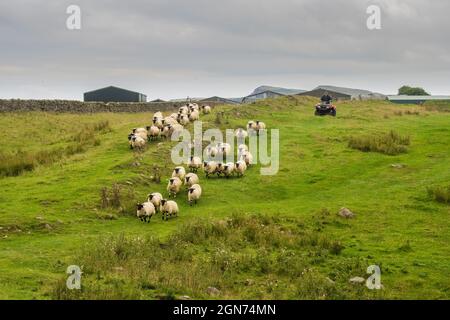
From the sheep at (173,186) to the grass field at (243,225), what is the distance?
2.56ft

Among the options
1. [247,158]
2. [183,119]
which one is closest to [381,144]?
[247,158]

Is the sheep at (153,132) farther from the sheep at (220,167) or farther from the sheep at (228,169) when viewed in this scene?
the sheep at (228,169)

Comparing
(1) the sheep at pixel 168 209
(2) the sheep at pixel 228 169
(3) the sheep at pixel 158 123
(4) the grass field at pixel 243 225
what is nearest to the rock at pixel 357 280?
(4) the grass field at pixel 243 225

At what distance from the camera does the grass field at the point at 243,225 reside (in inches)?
558

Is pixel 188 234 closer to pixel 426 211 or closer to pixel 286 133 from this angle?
pixel 426 211

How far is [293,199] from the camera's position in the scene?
80.6 ft

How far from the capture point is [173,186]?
79.5ft

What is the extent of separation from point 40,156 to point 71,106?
28305 mm

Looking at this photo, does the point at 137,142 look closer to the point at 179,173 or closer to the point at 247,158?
the point at 247,158

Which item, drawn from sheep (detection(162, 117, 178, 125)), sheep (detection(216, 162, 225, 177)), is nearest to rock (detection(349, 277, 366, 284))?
sheep (detection(216, 162, 225, 177))

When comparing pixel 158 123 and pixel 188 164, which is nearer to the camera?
pixel 188 164

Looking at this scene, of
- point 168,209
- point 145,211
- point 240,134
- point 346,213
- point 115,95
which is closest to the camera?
point 145,211

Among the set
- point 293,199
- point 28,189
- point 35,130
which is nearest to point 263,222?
point 293,199

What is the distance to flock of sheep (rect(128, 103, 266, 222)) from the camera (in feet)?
71.2
